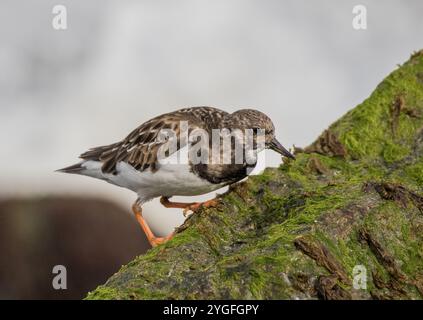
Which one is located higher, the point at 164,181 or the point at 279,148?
the point at 279,148

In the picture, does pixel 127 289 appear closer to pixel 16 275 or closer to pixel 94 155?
pixel 94 155

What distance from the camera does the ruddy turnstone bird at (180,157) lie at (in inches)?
246

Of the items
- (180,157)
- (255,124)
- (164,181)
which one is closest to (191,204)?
(164,181)

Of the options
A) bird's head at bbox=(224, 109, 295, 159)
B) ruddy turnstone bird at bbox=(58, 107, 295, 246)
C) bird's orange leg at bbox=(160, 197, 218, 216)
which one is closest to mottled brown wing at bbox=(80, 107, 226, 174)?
ruddy turnstone bird at bbox=(58, 107, 295, 246)

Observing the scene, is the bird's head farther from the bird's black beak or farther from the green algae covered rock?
the green algae covered rock

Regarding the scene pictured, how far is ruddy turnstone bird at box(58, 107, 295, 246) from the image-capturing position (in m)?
6.26

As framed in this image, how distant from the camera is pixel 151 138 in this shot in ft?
22.0

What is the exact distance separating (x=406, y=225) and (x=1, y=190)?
829cm

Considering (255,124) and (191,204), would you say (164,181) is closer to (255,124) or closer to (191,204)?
(191,204)

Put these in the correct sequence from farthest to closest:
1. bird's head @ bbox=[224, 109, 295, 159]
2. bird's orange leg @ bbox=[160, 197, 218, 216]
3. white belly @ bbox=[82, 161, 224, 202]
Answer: bird's head @ bbox=[224, 109, 295, 159] < white belly @ bbox=[82, 161, 224, 202] < bird's orange leg @ bbox=[160, 197, 218, 216]

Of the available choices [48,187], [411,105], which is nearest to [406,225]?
[411,105]

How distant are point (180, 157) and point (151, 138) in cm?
58

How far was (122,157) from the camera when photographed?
6953 mm

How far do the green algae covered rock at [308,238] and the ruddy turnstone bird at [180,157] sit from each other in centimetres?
25
